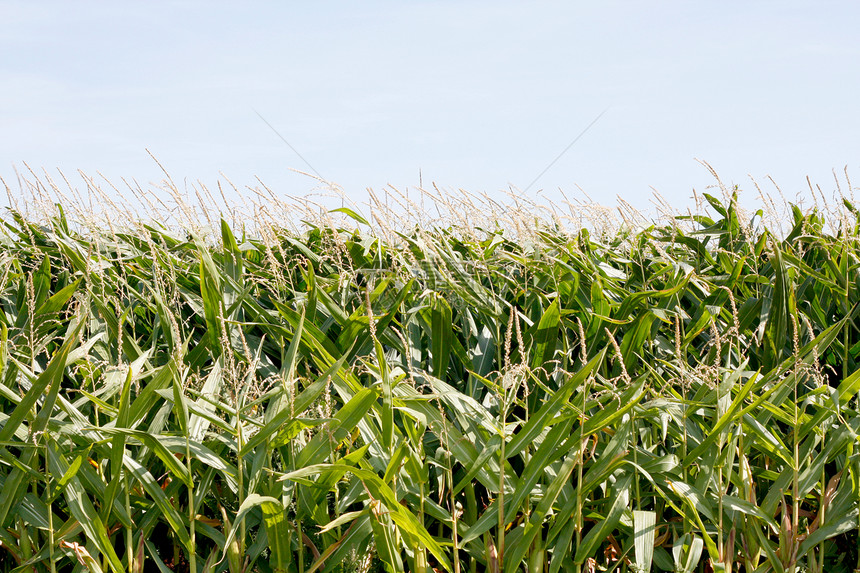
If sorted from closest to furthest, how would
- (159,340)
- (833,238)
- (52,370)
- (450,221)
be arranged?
1. (52,370)
2. (159,340)
3. (833,238)
4. (450,221)

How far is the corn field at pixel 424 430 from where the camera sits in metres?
1.75

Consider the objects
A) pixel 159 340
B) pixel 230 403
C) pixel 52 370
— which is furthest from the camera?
pixel 159 340

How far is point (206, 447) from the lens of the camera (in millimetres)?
1784


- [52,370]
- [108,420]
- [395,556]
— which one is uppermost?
[52,370]

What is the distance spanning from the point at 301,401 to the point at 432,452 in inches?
20.3

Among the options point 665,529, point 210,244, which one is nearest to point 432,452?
point 665,529

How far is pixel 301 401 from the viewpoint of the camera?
1.71 metres

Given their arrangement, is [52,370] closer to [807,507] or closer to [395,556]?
[395,556]

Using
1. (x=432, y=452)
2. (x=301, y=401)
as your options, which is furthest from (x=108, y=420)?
(x=432, y=452)

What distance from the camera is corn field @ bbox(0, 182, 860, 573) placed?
1.75 metres

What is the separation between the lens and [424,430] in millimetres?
1809

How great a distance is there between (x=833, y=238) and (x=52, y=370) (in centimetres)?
293

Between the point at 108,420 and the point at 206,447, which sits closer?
the point at 206,447

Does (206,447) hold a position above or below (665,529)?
above
